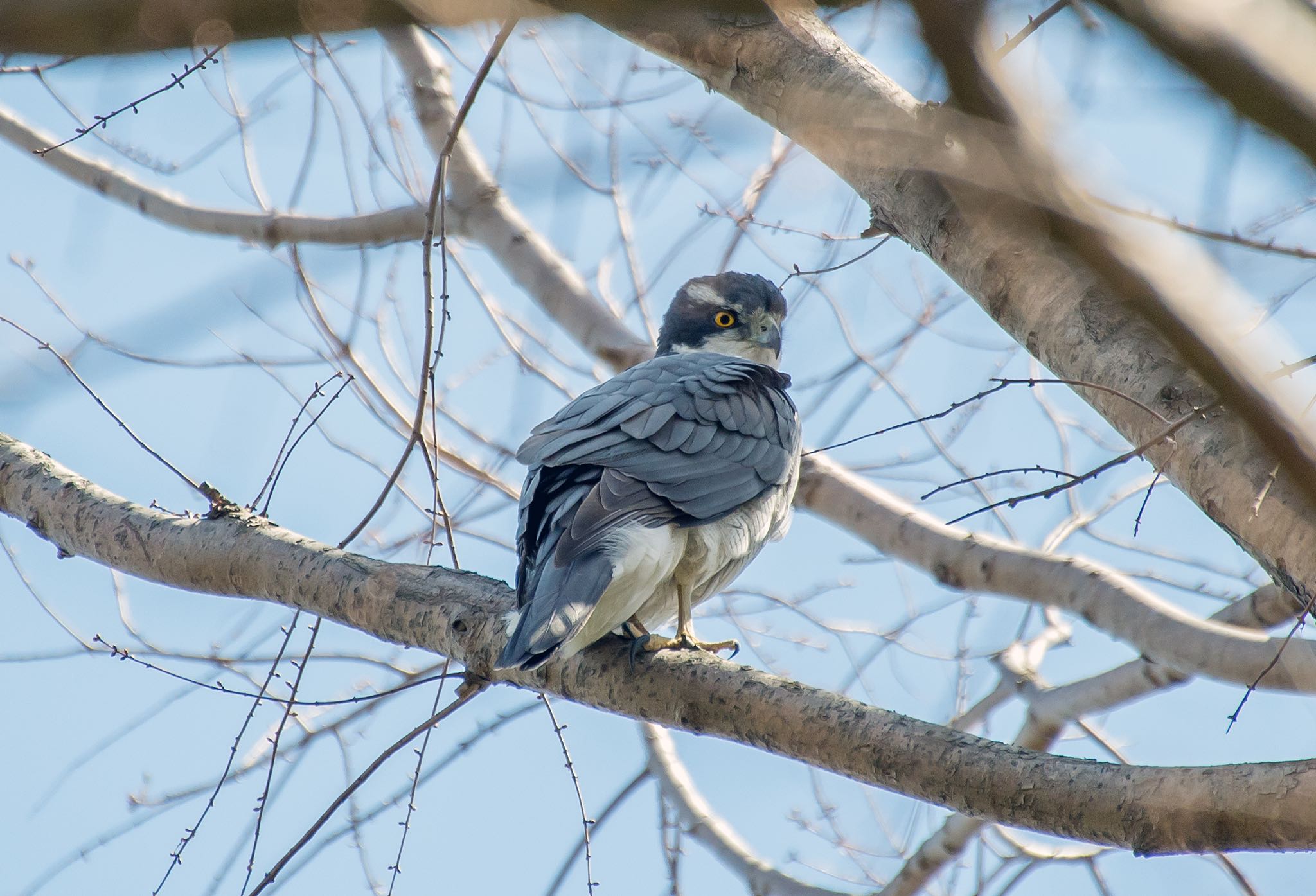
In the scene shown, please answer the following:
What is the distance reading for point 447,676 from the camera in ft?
11.4

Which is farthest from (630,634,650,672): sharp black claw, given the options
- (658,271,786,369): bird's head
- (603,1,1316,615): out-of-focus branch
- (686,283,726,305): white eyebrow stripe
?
(686,283,726,305): white eyebrow stripe

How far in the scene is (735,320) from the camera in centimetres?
585

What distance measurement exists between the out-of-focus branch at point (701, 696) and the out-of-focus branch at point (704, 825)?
5.30 ft

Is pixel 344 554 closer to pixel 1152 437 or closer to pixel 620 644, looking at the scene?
pixel 620 644

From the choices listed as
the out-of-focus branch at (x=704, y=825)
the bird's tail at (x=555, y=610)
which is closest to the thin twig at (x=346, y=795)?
the bird's tail at (x=555, y=610)

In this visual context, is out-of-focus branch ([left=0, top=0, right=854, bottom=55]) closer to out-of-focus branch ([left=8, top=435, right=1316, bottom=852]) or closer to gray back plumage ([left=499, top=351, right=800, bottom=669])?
out-of-focus branch ([left=8, top=435, right=1316, bottom=852])

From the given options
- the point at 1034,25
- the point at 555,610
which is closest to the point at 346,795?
the point at 555,610

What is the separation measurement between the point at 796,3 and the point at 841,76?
85.8 inches

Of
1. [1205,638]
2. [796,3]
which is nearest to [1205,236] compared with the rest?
[796,3]

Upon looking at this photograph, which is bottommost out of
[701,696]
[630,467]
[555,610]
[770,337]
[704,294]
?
[701,696]

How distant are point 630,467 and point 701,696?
3.30 feet

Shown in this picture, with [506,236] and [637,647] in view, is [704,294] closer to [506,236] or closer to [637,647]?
[506,236]

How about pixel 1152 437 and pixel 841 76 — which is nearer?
pixel 1152 437

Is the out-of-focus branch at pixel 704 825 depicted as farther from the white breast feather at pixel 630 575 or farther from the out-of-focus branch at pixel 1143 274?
the out-of-focus branch at pixel 1143 274
